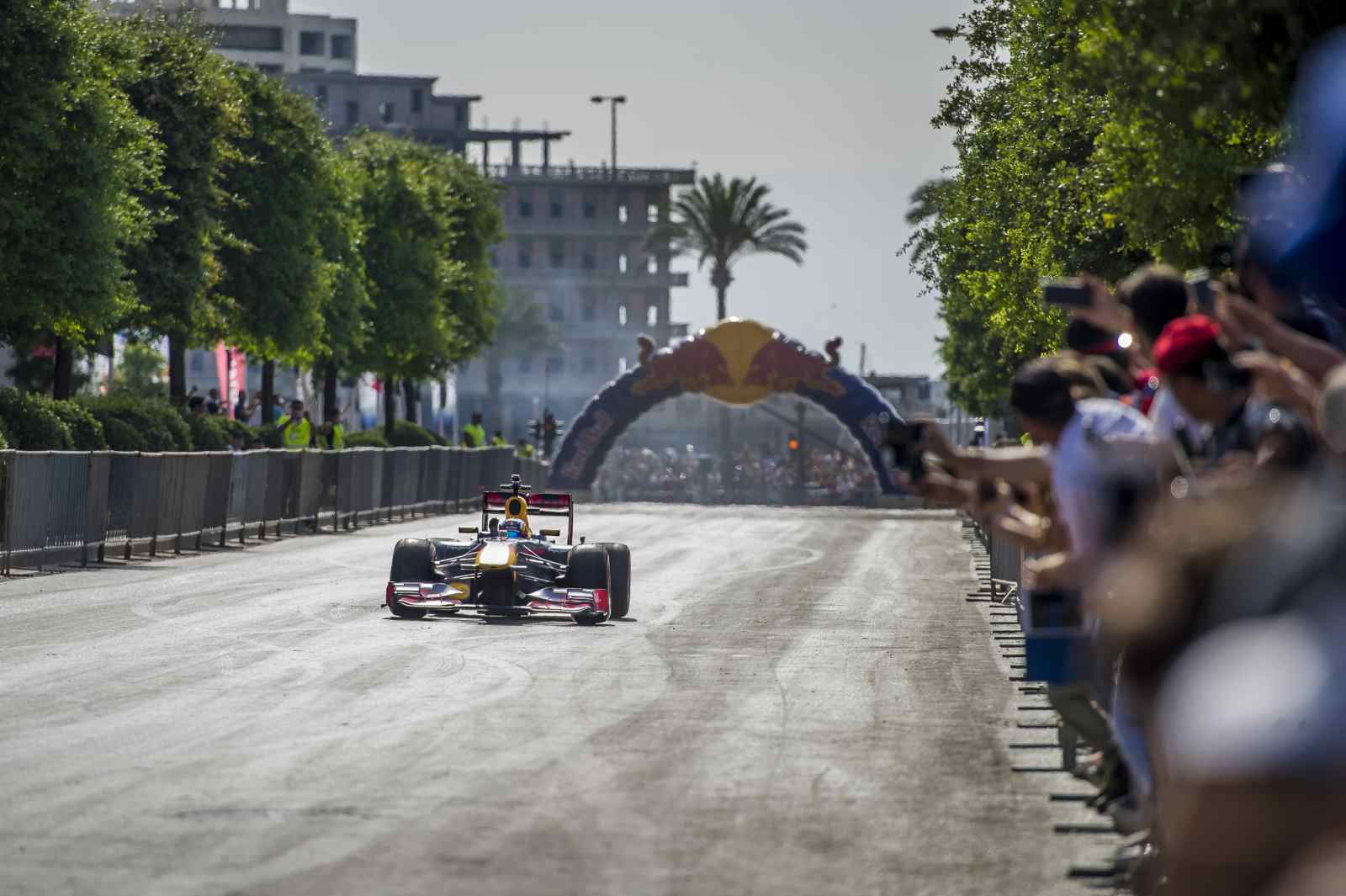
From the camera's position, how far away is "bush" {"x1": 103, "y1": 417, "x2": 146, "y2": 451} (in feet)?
117

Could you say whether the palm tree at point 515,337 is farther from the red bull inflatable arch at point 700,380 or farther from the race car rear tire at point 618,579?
the race car rear tire at point 618,579

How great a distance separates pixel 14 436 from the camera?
31.0 m

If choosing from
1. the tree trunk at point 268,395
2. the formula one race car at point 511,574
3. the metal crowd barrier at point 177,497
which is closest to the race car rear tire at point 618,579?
the formula one race car at point 511,574

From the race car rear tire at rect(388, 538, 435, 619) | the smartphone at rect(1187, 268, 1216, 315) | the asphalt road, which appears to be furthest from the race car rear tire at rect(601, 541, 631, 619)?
the smartphone at rect(1187, 268, 1216, 315)

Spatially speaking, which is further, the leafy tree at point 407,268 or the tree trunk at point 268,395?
the leafy tree at point 407,268

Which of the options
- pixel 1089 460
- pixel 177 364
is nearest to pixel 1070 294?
pixel 1089 460

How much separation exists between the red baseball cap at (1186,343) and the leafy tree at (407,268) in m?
57.1

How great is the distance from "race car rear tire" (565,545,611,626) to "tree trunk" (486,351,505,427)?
125 metres

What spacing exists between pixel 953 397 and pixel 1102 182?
5772 centimetres

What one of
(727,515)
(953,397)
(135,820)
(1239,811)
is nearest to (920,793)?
(135,820)

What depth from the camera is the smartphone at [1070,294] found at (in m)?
9.05

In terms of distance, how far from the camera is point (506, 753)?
1127 centimetres

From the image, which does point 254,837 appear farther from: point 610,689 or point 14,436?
point 14,436

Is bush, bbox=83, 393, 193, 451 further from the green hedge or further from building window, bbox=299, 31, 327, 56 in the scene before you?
building window, bbox=299, 31, 327, 56
